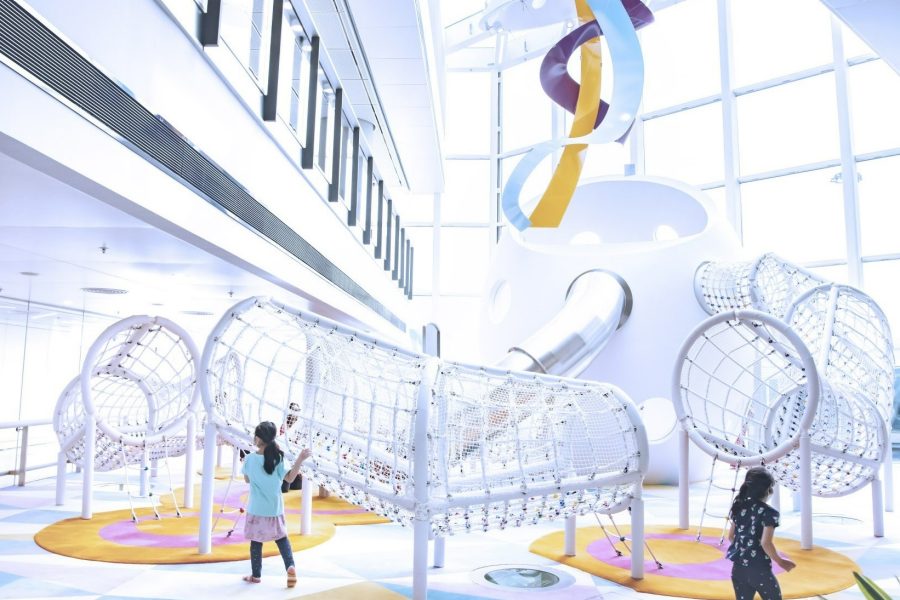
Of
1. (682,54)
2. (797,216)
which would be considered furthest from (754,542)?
(682,54)

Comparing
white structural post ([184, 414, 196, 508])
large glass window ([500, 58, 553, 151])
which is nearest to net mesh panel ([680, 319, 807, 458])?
white structural post ([184, 414, 196, 508])

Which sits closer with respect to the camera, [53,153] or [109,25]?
[53,153]

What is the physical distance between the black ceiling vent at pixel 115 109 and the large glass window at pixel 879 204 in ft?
32.2

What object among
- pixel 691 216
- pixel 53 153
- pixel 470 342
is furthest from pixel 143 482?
pixel 470 342

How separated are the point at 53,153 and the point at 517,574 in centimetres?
375

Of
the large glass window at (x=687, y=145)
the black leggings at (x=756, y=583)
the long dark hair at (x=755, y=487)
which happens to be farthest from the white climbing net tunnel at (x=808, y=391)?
the large glass window at (x=687, y=145)

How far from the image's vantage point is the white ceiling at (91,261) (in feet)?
16.1

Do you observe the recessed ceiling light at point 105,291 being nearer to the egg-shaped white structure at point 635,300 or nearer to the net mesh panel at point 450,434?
the egg-shaped white structure at point 635,300

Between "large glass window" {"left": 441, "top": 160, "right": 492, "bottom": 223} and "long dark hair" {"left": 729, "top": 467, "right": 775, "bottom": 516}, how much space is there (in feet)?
48.2

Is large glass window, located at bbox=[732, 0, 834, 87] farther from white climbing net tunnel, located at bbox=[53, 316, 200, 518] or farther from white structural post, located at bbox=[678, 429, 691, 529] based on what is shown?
white climbing net tunnel, located at bbox=[53, 316, 200, 518]

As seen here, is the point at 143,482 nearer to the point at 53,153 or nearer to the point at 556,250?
the point at 53,153

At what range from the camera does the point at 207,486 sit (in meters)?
5.14

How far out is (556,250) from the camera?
10.1m

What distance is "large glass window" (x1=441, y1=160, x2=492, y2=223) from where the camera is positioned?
1831 cm
